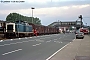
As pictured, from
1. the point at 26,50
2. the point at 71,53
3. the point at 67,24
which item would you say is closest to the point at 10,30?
the point at 26,50

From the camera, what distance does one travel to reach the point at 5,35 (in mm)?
44406

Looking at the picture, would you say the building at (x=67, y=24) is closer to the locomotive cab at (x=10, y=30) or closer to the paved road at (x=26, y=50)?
the locomotive cab at (x=10, y=30)

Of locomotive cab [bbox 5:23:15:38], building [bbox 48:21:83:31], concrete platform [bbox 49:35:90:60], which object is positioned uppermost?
building [bbox 48:21:83:31]

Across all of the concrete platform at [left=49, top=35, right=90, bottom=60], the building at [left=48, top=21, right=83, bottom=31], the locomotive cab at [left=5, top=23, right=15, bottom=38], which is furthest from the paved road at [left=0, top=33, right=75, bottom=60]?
the building at [left=48, top=21, right=83, bottom=31]

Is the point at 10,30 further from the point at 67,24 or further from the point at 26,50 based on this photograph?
the point at 67,24

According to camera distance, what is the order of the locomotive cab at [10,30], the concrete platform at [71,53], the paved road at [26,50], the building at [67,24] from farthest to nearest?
1. the building at [67,24]
2. the locomotive cab at [10,30]
3. the concrete platform at [71,53]
4. the paved road at [26,50]

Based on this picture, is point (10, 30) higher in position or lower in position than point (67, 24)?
lower

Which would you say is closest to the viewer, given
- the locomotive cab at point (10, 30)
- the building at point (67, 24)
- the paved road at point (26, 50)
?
the paved road at point (26, 50)

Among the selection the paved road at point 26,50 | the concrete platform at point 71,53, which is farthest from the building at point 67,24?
the concrete platform at point 71,53

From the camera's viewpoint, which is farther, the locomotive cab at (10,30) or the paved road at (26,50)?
the locomotive cab at (10,30)

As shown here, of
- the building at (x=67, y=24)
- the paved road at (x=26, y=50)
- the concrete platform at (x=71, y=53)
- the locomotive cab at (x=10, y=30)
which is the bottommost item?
the concrete platform at (x=71, y=53)

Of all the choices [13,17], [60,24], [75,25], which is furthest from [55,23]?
[13,17]

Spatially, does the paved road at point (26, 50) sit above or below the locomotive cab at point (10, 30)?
below

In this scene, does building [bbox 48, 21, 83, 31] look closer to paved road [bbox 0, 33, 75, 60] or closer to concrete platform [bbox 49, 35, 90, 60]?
paved road [bbox 0, 33, 75, 60]
